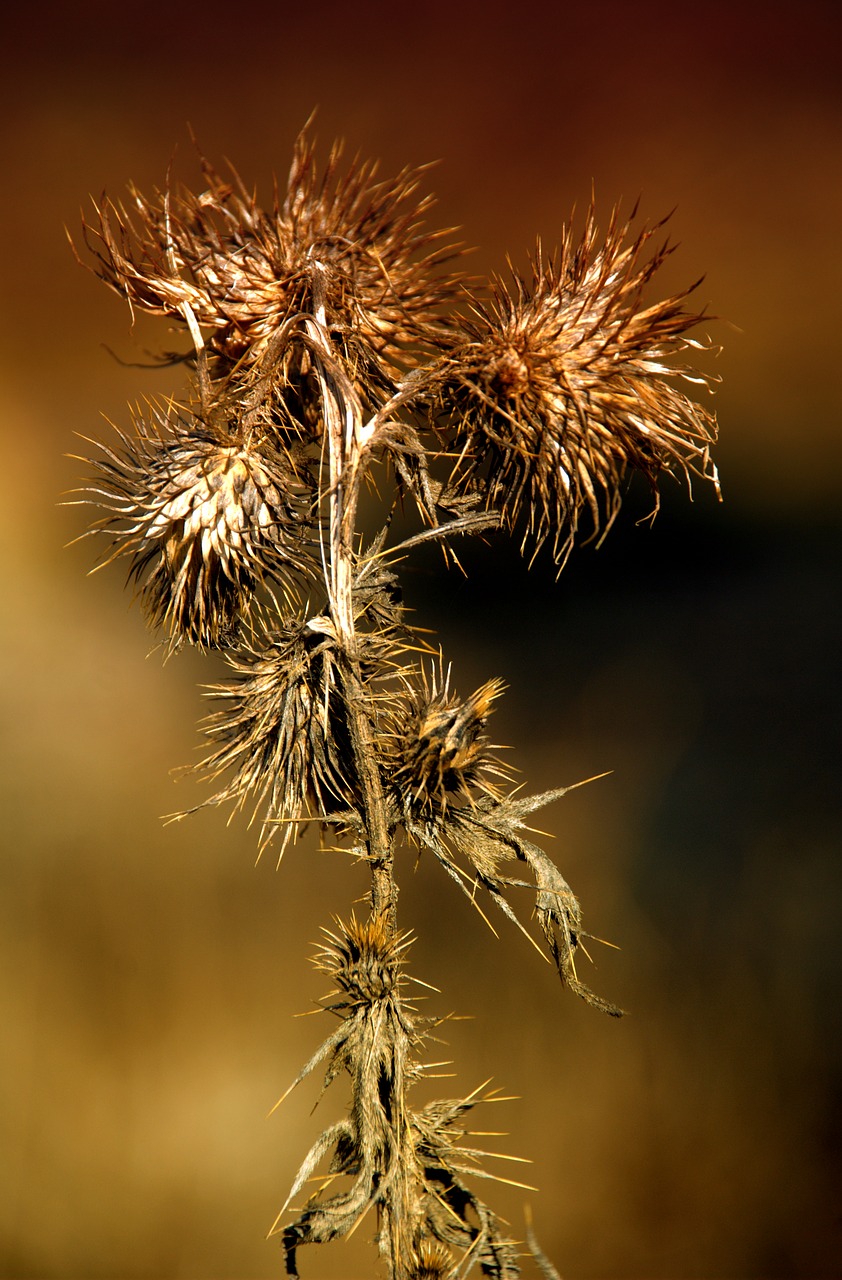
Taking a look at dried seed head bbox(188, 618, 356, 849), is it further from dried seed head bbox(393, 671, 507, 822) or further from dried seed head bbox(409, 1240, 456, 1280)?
dried seed head bbox(409, 1240, 456, 1280)

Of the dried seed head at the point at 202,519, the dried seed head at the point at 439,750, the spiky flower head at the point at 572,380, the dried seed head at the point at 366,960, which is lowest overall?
the dried seed head at the point at 366,960

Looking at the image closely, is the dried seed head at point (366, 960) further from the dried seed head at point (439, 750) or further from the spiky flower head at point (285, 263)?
the spiky flower head at point (285, 263)

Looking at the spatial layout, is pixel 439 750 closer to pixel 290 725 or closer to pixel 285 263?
pixel 290 725

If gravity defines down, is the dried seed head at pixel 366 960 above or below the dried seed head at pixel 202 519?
below

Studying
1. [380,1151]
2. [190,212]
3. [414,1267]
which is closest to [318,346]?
[190,212]

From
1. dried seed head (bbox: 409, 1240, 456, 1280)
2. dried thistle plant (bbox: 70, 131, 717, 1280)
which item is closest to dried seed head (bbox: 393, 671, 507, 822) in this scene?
dried thistle plant (bbox: 70, 131, 717, 1280)

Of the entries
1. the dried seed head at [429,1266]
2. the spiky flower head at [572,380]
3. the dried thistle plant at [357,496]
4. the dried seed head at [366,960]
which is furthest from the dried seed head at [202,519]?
the dried seed head at [429,1266]

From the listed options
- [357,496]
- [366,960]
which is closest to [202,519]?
[357,496]
